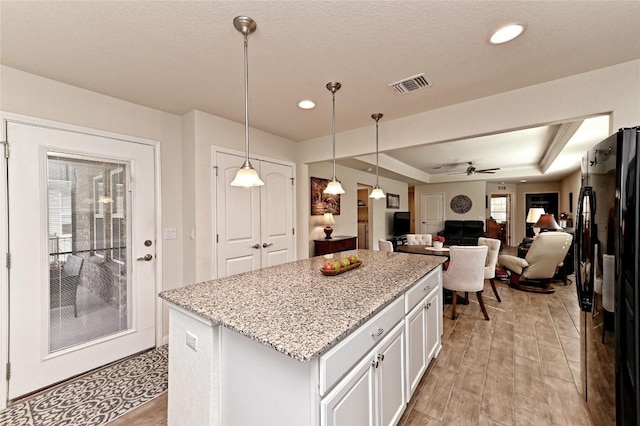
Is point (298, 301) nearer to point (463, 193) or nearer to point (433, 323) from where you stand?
point (433, 323)

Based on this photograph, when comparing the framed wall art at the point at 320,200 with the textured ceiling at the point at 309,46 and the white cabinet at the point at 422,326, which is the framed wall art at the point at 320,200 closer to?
the textured ceiling at the point at 309,46

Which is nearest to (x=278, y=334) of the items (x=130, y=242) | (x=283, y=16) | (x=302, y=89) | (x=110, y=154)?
(x=283, y=16)

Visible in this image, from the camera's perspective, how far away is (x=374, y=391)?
133 cm

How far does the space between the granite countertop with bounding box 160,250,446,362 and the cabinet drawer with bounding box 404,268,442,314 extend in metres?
0.07

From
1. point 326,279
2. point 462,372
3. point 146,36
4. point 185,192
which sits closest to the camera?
point 146,36

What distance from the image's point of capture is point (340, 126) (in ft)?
10.7

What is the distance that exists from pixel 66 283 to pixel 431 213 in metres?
9.01

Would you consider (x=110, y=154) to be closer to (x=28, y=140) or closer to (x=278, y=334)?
(x=28, y=140)

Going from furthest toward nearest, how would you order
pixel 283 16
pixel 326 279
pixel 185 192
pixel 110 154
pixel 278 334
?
pixel 185 192
pixel 110 154
pixel 326 279
pixel 283 16
pixel 278 334

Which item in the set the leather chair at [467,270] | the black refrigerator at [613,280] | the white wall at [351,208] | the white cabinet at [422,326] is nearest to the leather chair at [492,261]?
the leather chair at [467,270]

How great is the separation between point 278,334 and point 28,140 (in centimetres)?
250

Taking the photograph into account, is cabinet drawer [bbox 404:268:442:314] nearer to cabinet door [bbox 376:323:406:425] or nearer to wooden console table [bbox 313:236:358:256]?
cabinet door [bbox 376:323:406:425]

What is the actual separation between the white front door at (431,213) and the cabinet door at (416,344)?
24.8 ft

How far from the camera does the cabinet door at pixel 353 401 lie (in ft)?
3.37
